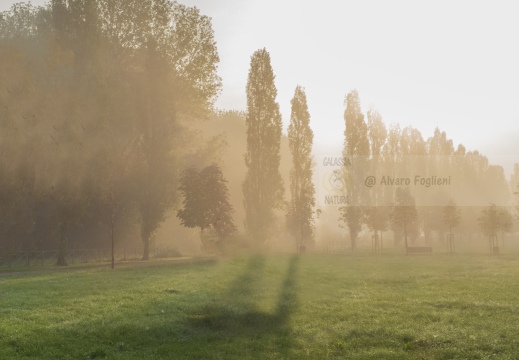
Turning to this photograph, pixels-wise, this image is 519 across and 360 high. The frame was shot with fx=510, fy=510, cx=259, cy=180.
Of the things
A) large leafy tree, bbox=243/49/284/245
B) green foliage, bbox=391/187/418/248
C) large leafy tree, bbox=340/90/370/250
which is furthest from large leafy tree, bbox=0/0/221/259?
green foliage, bbox=391/187/418/248

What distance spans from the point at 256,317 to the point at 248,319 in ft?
Result: 1.32

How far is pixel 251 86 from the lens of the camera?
2680 inches

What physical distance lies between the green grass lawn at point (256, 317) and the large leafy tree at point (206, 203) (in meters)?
21.0

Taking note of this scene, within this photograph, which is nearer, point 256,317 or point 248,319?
point 248,319

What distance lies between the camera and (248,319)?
23.0 meters

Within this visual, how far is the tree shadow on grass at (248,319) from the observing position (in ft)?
65.2

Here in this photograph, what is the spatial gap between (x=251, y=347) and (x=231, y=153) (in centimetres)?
7830

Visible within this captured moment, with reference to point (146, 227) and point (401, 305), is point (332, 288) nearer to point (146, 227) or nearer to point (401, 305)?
point (401, 305)

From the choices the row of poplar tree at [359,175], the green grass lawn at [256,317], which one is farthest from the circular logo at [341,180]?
the green grass lawn at [256,317]

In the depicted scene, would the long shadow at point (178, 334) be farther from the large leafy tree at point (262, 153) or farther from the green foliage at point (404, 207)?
the green foliage at point (404, 207)

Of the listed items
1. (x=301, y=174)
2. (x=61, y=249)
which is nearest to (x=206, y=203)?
(x=61, y=249)

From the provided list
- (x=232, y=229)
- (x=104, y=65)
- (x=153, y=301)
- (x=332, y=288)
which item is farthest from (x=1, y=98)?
(x=332, y=288)

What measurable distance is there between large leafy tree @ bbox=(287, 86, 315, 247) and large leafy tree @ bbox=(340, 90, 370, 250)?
16.7 feet

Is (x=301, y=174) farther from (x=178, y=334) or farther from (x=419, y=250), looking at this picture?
(x=178, y=334)
